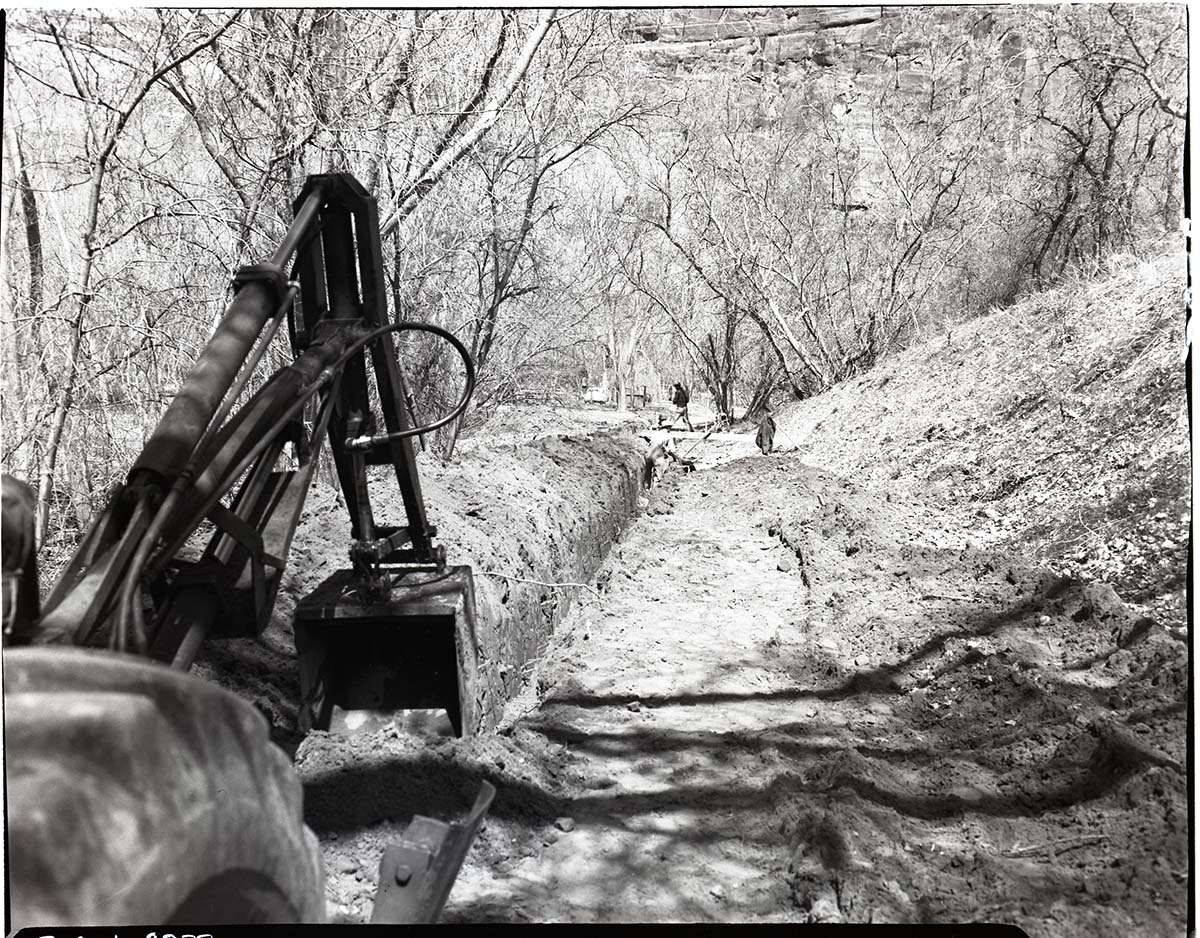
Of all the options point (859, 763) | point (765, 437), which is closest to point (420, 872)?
point (859, 763)

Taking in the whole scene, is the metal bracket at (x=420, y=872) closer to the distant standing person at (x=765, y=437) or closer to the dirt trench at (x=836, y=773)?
the dirt trench at (x=836, y=773)

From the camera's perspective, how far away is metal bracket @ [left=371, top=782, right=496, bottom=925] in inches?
92.0

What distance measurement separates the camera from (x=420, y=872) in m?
2.36

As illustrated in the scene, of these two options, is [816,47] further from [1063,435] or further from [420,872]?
[420,872]

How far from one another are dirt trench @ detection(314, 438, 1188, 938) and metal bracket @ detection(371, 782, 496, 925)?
216 mm

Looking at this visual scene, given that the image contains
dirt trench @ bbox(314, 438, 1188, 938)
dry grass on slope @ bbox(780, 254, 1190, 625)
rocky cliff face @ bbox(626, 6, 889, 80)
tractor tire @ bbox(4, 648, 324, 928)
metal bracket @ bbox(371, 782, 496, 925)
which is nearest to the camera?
tractor tire @ bbox(4, 648, 324, 928)

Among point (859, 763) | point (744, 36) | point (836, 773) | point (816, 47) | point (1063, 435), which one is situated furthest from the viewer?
point (1063, 435)

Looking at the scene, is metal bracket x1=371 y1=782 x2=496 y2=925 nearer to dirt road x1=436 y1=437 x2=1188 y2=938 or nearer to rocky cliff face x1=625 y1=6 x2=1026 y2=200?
dirt road x1=436 y1=437 x2=1188 y2=938

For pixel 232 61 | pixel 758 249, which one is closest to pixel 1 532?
pixel 232 61

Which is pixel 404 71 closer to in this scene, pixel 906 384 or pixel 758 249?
pixel 906 384

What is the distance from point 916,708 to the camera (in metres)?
4.28

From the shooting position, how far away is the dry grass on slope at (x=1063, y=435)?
435cm

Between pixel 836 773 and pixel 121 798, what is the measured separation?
2.72 meters

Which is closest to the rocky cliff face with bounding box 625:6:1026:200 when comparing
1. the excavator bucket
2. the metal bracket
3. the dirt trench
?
the excavator bucket
